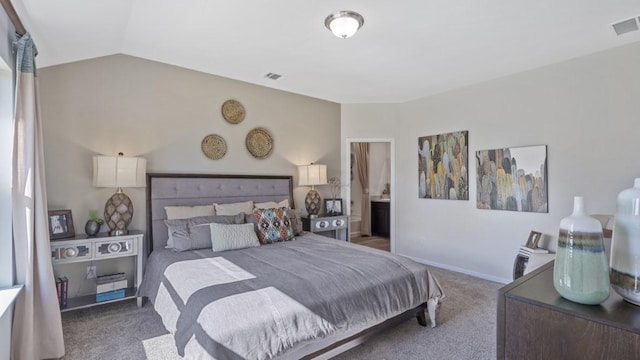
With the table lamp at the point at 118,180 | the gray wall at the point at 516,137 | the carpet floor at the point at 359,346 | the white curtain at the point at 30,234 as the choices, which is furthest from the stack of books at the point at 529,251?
the white curtain at the point at 30,234

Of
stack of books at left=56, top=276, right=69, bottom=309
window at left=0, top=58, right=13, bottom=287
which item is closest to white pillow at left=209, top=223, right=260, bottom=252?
stack of books at left=56, top=276, right=69, bottom=309

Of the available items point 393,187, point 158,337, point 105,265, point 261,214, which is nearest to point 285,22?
point 261,214

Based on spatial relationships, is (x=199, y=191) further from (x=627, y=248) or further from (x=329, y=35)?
(x=627, y=248)

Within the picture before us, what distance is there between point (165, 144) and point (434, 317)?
347 centimetres

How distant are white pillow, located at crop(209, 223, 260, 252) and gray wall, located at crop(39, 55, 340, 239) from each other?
1.09 m

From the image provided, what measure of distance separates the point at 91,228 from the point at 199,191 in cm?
115

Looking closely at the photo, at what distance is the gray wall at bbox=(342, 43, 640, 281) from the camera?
3.23 m

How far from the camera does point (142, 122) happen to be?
11.8 ft

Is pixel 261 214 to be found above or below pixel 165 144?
below

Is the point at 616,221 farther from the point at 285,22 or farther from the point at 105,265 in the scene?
the point at 105,265

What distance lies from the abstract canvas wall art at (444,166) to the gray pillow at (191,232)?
3213 mm

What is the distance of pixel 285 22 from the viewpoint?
270 cm

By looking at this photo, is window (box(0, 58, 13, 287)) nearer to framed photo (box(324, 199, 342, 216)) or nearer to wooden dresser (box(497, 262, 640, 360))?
wooden dresser (box(497, 262, 640, 360))

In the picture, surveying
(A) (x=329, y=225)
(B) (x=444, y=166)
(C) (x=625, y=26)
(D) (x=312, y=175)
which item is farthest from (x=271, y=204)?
(C) (x=625, y=26)
